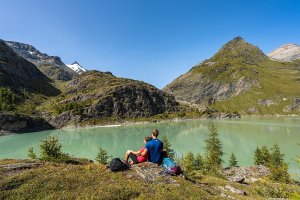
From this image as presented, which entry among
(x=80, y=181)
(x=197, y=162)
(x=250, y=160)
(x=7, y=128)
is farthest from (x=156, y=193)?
(x=7, y=128)

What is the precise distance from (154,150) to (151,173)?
2.35 m

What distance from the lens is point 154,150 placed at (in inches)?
899

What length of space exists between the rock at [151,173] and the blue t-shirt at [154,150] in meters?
0.57

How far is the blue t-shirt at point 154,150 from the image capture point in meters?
22.6

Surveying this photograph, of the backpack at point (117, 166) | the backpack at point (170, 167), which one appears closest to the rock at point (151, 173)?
the backpack at point (170, 167)

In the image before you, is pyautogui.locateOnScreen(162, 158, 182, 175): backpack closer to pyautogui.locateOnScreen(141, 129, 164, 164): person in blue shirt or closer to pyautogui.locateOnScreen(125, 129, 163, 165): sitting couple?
pyautogui.locateOnScreen(141, 129, 164, 164): person in blue shirt

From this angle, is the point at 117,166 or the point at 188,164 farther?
the point at 188,164

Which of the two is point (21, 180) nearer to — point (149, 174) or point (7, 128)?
point (149, 174)

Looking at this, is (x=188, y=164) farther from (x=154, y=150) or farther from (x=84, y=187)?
(x=84, y=187)

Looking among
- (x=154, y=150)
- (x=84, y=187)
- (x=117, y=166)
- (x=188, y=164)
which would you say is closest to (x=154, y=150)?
(x=154, y=150)

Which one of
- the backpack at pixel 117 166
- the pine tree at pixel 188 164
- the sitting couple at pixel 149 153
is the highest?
the sitting couple at pixel 149 153

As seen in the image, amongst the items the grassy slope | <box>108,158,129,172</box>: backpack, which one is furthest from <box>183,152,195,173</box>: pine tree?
the grassy slope

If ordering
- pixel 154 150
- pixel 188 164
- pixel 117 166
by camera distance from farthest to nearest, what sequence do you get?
1. pixel 188 164
2. pixel 154 150
3. pixel 117 166

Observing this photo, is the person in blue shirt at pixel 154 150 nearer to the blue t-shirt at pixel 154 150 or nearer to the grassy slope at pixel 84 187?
the blue t-shirt at pixel 154 150
